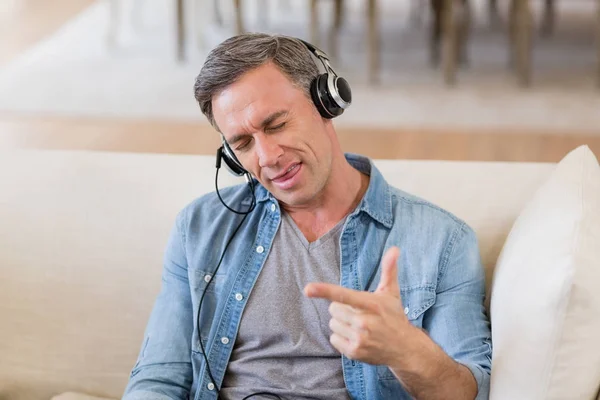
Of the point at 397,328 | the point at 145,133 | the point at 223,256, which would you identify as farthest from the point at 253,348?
the point at 145,133

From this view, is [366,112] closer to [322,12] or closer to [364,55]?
[364,55]

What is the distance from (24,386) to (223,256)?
563 millimetres

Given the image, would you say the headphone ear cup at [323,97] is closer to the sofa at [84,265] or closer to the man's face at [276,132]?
the man's face at [276,132]

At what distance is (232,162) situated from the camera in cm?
159

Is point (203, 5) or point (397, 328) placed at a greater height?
point (203, 5)

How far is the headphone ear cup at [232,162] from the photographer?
1.57 metres

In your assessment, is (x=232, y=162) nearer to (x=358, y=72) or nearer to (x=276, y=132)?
(x=276, y=132)

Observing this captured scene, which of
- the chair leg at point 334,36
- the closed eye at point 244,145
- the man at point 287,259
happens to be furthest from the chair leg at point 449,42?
the closed eye at point 244,145

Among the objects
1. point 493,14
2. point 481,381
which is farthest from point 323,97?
point 493,14

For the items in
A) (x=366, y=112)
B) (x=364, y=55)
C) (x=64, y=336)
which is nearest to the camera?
(x=64, y=336)

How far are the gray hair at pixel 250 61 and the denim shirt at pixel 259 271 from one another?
0.21 m

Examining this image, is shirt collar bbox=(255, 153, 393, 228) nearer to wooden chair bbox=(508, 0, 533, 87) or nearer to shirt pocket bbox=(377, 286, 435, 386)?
shirt pocket bbox=(377, 286, 435, 386)

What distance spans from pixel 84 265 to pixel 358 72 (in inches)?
115

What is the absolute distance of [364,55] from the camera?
192 inches
